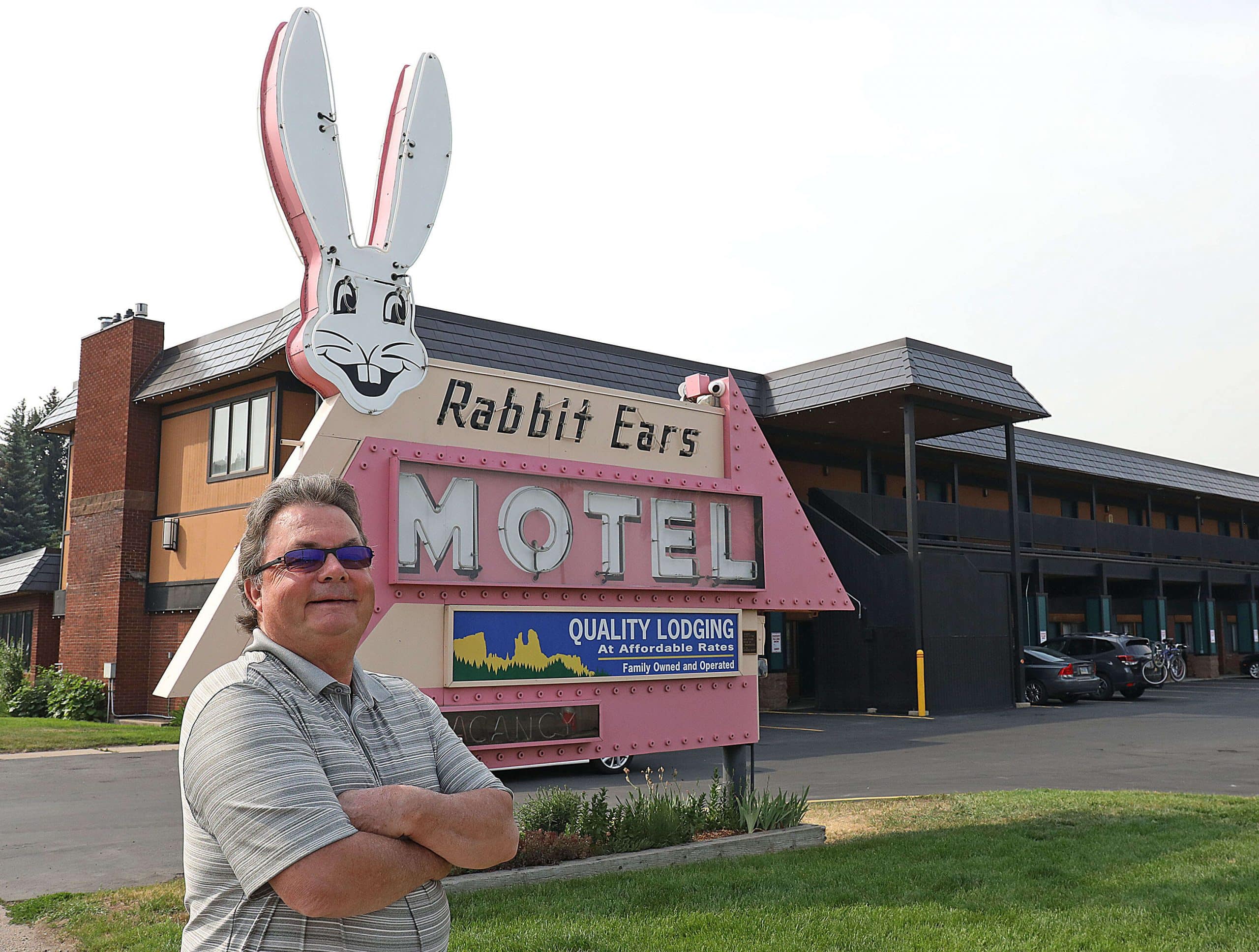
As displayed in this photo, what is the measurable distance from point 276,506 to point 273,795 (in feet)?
2.45

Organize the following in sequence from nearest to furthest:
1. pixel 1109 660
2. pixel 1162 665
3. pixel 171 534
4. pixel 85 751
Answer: pixel 85 751
pixel 171 534
pixel 1109 660
pixel 1162 665

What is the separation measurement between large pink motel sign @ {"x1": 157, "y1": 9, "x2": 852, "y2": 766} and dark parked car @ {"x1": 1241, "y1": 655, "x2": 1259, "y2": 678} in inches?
1607

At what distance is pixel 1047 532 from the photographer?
1426 inches

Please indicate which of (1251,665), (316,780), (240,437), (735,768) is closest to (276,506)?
(316,780)

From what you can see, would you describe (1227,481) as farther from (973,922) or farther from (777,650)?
(973,922)

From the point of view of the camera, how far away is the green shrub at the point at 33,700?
2434cm

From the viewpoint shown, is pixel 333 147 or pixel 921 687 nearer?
pixel 333 147

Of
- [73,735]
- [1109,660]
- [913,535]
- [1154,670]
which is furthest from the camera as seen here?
[1154,670]

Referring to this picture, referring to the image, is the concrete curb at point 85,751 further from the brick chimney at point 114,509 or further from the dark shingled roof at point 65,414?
the dark shingled roof at point 65,414

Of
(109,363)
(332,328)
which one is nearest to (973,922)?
(332,328)

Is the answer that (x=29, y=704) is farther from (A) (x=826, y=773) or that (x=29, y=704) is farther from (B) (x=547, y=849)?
(B) (x=547, y=849)

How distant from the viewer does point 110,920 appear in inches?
274

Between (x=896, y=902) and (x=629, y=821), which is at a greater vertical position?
(x=629, y=821)

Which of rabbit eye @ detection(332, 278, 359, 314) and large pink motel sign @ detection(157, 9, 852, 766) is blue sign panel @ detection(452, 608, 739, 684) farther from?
rabbit eye @ detection(332, 278, 359, 314)
